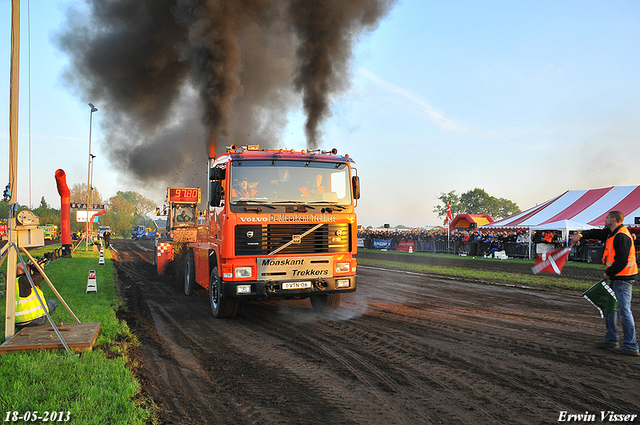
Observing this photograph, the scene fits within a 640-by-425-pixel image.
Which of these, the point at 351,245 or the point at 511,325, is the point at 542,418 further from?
the point at 351,245

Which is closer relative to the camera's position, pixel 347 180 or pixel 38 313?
pixel 38 313

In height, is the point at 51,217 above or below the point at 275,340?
above

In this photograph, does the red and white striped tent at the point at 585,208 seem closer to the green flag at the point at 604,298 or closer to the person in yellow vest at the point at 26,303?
the green flag at the point at 604,298

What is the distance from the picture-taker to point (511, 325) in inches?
277

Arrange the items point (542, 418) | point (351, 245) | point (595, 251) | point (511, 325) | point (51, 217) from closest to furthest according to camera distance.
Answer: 1. point (542, 418)
2. point (511, 325)
3. point (351, 245)
4. point (595, 251)
5. point (51, 217)

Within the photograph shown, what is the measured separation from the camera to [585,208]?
22375 millimetres

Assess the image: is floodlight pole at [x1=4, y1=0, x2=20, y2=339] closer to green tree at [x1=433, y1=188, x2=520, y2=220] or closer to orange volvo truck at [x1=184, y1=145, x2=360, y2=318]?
orange volvo truck at [x1=184, y1=145, x2=360, y2=318]

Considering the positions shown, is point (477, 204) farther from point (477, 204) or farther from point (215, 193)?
point (215, 193)

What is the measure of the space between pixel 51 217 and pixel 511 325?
67296mm

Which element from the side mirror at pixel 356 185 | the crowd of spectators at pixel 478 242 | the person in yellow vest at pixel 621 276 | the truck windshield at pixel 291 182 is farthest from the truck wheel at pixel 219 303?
the crowd of spectators at pixel 478 242

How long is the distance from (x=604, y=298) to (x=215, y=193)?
621 cm

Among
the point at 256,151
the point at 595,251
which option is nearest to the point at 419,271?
the point at 595,251

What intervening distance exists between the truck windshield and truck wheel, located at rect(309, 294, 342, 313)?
6.48ft

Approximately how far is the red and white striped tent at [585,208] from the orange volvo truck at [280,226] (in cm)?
1755
